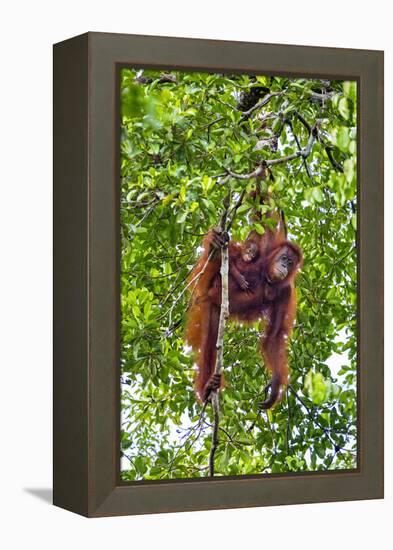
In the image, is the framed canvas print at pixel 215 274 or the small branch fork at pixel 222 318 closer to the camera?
the framed canvas print at pixel 215 274

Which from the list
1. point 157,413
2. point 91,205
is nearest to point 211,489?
point 157,413

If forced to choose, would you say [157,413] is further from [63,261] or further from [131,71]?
[131,71]

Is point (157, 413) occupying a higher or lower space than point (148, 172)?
lower

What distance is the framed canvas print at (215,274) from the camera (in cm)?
673

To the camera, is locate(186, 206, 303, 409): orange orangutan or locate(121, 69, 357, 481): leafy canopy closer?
locate(121, 69, 357, 481): leafy canopy

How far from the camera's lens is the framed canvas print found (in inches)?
265

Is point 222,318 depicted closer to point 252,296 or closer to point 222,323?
point 222,323

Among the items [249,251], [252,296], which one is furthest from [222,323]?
[249,251]

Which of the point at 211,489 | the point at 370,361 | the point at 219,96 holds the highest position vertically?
the point at 219,96

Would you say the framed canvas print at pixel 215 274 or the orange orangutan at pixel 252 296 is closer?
the framed canvas print at pixel 215 274

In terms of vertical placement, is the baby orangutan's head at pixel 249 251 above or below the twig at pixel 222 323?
above

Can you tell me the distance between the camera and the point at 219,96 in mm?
6965

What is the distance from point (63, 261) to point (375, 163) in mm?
1450

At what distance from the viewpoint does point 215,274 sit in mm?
6984
